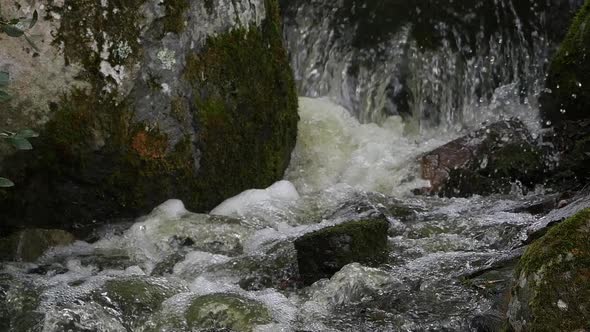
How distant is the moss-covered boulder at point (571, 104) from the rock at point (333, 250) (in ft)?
7.18

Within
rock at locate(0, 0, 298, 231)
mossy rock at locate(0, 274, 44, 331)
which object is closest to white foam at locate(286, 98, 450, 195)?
rock at locate(0, 0, 298, 231)

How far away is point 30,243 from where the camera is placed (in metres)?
5.80

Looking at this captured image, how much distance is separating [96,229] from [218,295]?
175 cm

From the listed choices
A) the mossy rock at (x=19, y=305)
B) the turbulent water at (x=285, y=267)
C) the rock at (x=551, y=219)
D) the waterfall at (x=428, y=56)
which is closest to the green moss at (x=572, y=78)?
the waterfall at (x=428, y=56)

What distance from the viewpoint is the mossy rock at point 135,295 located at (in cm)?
471

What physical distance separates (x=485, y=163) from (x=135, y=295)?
356 centimetres

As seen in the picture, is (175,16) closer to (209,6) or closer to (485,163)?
(209,6)

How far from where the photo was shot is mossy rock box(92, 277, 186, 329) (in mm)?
4715

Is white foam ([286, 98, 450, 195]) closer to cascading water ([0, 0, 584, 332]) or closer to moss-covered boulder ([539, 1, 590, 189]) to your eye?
cascading water ([0, 0, 584, 332])

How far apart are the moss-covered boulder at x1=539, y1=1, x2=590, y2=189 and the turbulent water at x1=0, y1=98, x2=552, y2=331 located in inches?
23.2

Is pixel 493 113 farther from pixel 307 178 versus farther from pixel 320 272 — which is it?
pixel 320 272

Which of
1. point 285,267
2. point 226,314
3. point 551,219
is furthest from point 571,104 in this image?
point 226,314

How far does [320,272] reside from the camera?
518 centimetres

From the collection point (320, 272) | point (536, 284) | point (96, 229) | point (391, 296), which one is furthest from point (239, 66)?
point (536, 284)
